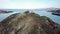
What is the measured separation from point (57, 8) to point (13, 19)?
133 cm

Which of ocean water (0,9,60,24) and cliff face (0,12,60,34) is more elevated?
ocean water (0,9,60,24)

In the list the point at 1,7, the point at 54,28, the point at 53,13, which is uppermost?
the point at 1,7

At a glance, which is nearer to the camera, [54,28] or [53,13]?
[54,28]

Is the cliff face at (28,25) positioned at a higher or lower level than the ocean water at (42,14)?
lower

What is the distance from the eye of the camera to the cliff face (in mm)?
2656

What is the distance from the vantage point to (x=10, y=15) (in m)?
2.79

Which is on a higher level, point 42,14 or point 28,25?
point 42,14

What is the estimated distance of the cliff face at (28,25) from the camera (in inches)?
105

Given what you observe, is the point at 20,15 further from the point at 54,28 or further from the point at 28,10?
the point at 54,28

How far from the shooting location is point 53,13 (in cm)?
283

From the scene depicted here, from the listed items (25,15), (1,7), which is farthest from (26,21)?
(1,7)

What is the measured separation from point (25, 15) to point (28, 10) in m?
0.17

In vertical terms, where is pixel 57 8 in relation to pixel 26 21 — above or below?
above

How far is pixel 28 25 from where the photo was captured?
8.82 feet
